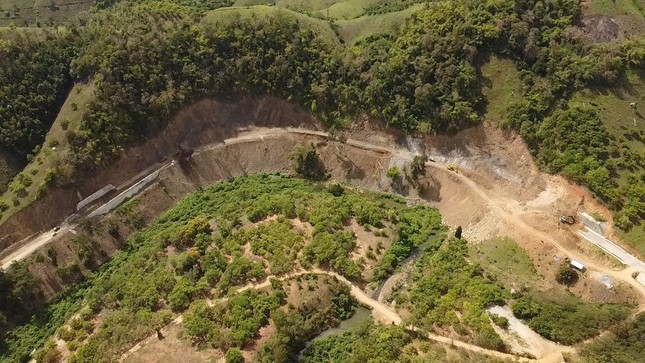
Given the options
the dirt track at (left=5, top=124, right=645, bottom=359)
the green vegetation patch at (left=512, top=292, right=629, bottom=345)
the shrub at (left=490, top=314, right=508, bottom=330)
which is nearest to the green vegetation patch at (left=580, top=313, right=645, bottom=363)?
the green vegetation patch at (left=512, top=292, right=629, bottom=345)

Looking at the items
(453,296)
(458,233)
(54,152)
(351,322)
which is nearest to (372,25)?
(458,233)

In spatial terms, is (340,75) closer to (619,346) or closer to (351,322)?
(351,322)

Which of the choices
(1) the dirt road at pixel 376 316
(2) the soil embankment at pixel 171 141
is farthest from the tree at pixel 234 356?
(2) the soil embankment at pixel 171 141

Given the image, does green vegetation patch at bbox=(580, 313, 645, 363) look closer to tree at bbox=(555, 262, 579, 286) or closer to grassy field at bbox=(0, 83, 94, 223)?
tree at bbox=(555, 262, 579, 286)

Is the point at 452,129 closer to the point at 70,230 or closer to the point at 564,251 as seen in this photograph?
the point at 564,251

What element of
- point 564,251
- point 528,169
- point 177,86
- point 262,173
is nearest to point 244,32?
point 177,86

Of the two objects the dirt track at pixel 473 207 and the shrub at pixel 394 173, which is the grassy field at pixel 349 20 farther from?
the shrub at pixel 394 173
